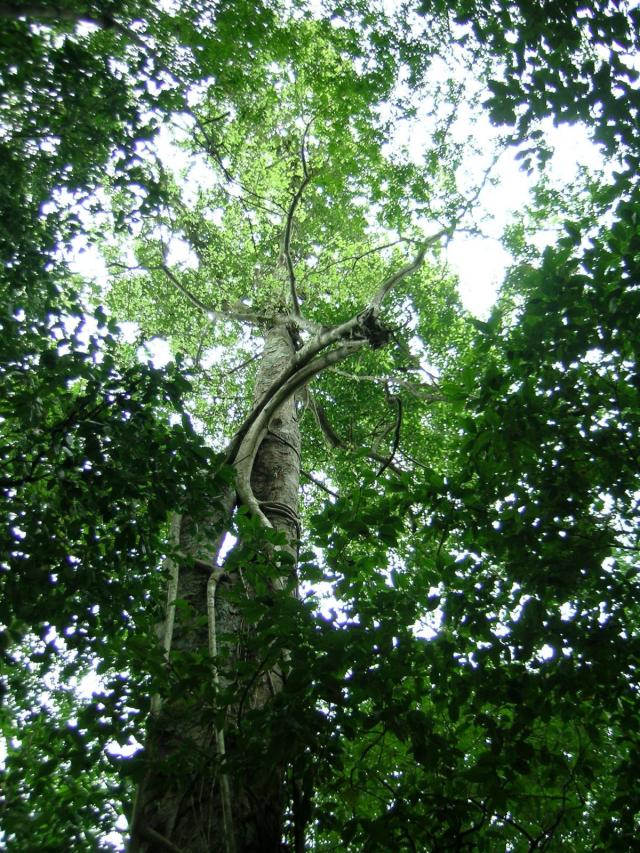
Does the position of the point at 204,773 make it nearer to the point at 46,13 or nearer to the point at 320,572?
the point at 320,572

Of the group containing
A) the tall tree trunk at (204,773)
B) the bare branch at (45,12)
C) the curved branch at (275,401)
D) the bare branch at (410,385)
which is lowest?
the tall tree trunk at (204,773)

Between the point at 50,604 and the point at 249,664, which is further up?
the point at 50,604

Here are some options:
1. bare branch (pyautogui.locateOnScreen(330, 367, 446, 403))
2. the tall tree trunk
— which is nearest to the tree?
the tall tree trunk

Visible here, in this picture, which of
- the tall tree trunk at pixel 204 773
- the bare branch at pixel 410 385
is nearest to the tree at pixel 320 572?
the tall tree trunk at pixel 204 773

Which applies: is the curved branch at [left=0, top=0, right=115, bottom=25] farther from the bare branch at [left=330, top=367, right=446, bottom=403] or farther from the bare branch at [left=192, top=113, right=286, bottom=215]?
the bare branch at [left=330, top=367, right=446, bottom=403]

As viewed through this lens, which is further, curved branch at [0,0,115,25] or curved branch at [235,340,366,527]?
curved branch at [235,340,366,527]

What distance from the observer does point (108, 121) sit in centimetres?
445

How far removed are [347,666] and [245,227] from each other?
8.07 m

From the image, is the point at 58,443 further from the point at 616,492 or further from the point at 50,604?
the point at 616,492

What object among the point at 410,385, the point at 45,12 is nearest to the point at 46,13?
the point at 45,12

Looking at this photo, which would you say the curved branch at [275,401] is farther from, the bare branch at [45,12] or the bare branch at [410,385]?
the bare branch at [45,12]

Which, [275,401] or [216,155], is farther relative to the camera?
[216,155]

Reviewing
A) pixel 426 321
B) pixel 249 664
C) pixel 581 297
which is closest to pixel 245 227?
pixel 426 321

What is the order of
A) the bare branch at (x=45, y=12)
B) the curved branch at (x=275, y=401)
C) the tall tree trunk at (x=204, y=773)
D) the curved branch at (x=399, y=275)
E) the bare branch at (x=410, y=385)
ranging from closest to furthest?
the tall tree trunk at (x=204, y=773), the bare branch at (x=45, y=12), the curved branch at (x=275, y=401), the curved branch at (x=399, y=275), the bare branch at (x=410, y=385)
